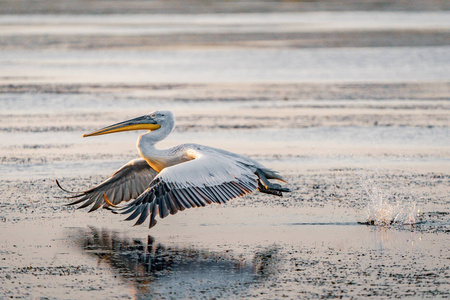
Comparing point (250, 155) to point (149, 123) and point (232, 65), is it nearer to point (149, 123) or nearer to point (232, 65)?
point (149, 123)

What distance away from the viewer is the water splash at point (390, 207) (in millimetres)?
7305

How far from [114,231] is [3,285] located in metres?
1.54

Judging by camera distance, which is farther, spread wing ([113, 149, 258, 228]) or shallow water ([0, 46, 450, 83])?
shallow water ([0, 46, 450, 83])

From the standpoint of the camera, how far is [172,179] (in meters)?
6.64

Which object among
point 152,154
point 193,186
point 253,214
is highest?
point 152,154

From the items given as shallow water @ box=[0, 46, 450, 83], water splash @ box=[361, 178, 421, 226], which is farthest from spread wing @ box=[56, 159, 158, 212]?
shallow water @ box=[0, 46, 450, 83]

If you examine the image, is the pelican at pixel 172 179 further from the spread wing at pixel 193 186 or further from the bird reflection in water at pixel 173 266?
the bird reflection in water at pixel 173 266

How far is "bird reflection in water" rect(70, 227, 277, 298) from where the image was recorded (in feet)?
18.3


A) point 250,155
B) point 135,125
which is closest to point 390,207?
point 135,125

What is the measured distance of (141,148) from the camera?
25.2ft

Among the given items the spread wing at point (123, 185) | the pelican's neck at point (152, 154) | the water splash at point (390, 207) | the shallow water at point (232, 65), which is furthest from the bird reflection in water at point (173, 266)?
the shallow water at point (232, 65)

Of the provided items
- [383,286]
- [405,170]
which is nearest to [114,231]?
[383,286]

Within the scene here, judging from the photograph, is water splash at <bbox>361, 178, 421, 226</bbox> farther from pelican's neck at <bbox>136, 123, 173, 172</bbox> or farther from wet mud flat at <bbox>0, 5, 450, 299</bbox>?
pelican's neck at <bbox>136, 123, 173, 172</bbox>

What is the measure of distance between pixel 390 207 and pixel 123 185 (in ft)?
7.80
